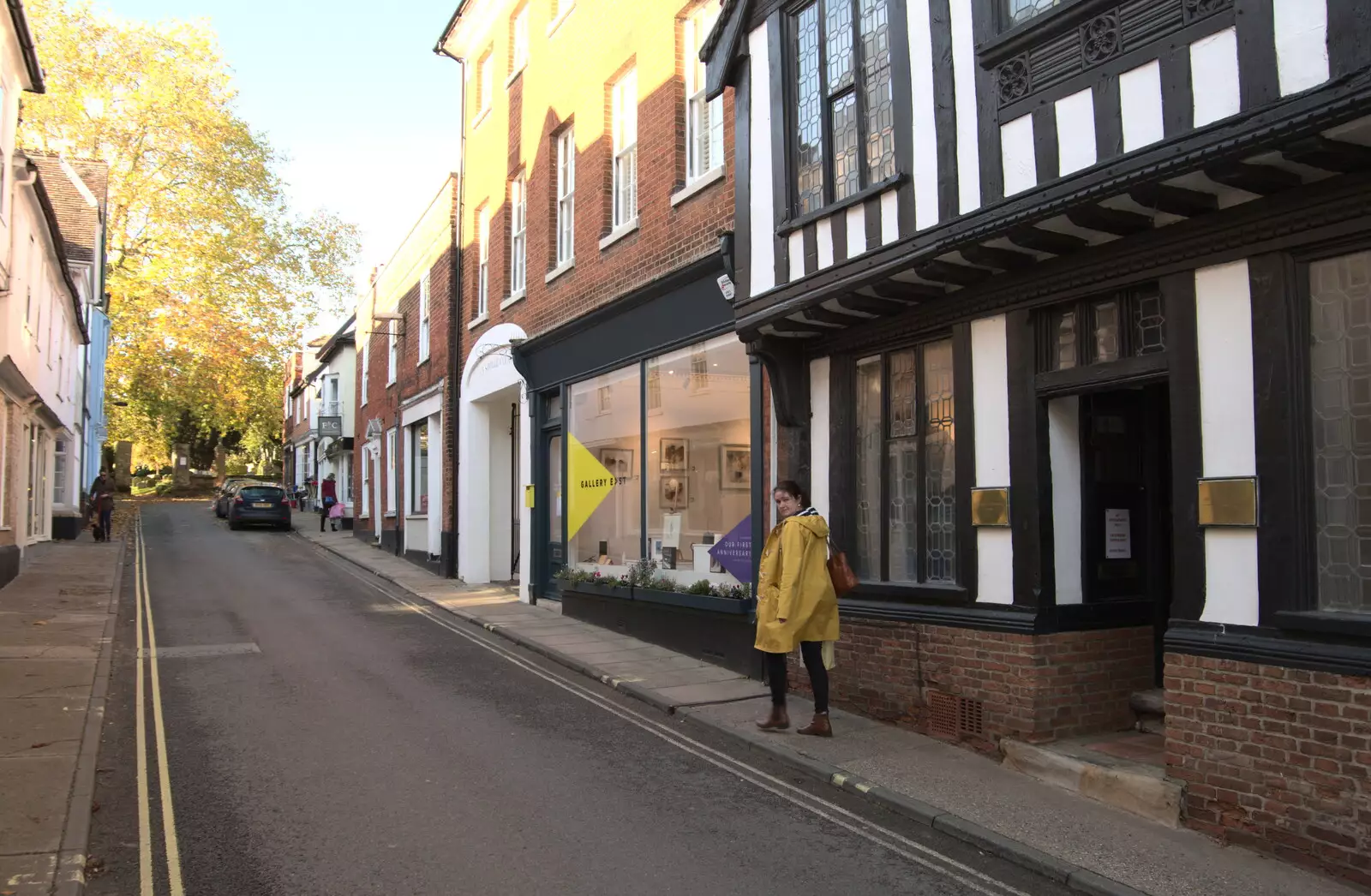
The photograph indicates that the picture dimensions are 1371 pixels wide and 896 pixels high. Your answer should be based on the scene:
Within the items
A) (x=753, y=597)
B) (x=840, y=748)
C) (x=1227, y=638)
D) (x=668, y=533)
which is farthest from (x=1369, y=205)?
(x=668, y=533)

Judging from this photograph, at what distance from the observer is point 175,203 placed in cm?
2900

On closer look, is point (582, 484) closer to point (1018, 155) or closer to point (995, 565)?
point (995, 565)

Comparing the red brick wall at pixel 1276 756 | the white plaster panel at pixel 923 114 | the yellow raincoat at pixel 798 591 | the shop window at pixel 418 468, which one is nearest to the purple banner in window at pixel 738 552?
the yellow raincoat at pixel 798 591

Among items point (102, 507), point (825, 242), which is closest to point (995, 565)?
point (825, 242)

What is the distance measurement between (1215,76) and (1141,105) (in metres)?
0.42

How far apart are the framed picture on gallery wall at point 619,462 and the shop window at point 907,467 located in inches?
179

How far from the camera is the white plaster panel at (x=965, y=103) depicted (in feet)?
21.0

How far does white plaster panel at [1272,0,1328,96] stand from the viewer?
4.43 m

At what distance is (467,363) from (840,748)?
41.6 ft

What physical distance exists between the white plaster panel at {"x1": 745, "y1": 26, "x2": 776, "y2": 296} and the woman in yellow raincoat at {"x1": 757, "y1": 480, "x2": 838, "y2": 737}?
226 cm

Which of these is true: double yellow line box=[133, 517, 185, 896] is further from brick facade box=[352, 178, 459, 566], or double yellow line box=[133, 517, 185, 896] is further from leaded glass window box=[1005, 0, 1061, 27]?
brick facade box=[352, 178, 459, 566]

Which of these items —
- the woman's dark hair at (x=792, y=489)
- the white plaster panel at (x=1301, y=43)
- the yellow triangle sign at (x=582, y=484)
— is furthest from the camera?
the yellow triangle sign at (x=582, y=484)

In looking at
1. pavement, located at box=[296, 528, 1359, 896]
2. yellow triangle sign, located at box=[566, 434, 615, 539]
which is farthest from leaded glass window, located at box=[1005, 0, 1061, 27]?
yellow triangle sign, located at box=[566, 434, 615, 539]

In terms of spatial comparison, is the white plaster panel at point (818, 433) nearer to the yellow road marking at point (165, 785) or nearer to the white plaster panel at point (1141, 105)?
the white plaster panel at point (1141, 105)
